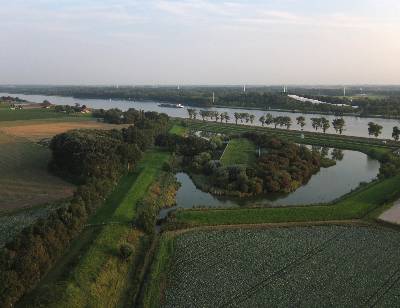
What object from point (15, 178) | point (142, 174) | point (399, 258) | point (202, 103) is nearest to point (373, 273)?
point (399, 258)

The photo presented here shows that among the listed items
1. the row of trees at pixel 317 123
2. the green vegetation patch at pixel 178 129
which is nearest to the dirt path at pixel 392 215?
the row of trees at pixel 317 123

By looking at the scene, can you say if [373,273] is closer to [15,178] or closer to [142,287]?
[142,287]

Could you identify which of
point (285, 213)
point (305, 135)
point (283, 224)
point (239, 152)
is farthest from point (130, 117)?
point (283, 224)

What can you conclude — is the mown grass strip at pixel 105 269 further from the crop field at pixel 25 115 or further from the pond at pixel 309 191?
the crop field at pixel 25 115

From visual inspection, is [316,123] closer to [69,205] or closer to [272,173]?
[272,173]

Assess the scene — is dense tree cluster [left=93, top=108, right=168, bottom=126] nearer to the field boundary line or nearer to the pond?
the pond

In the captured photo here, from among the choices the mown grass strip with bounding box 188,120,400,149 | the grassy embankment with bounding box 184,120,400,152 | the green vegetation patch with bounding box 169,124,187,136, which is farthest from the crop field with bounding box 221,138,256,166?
the green vegetation patch with bounding box 169,124,187,136

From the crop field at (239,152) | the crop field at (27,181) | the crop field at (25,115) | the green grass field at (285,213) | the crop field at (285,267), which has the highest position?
the crop field at (25,115)
